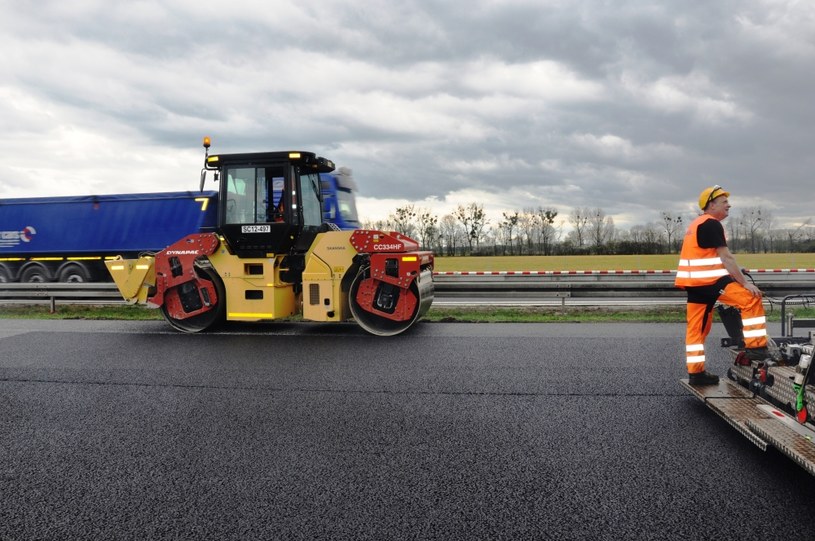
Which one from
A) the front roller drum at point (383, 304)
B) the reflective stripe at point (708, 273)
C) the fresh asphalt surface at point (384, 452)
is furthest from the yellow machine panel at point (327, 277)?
the reflective stripe at point (708, 273)

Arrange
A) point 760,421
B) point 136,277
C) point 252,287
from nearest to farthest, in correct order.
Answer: point 760,421
point 252,287
point 136,277

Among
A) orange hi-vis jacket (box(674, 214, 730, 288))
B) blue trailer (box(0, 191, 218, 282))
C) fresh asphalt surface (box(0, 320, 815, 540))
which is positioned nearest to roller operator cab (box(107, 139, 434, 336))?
fresh asphalt surface (box(0, 320, 815, 540))

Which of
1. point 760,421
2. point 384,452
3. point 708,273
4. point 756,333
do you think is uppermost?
point 708,273

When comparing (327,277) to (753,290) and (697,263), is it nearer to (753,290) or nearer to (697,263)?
(697,263)

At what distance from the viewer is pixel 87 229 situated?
64.1 feet

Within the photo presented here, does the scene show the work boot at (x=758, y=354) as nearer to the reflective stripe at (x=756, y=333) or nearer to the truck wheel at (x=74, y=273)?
the reflective stripe at (x=756, y=333)

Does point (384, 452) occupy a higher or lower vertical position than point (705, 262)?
lower

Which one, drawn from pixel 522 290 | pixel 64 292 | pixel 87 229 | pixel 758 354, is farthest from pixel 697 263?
pixel 87 229

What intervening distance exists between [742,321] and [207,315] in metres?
7.63

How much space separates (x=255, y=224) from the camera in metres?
9.84

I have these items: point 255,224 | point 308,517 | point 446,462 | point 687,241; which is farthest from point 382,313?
point 308,517

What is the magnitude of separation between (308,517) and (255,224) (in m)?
7.11

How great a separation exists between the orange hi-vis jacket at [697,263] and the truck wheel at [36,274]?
19547mm

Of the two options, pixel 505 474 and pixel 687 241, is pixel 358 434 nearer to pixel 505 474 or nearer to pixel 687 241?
pixel 505 474
